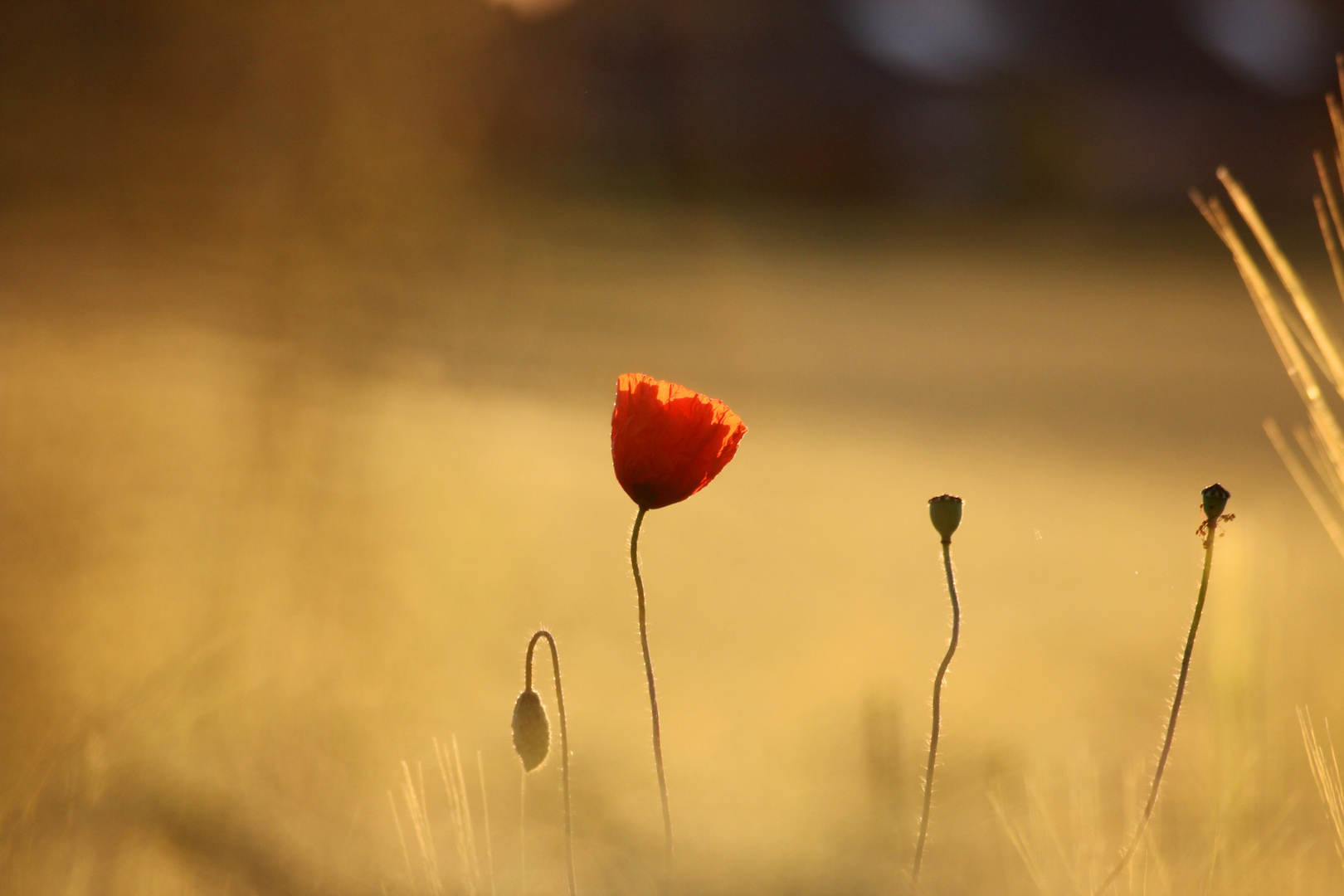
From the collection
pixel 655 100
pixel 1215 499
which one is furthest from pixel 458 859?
pixel 655 100

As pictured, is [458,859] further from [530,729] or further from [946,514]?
[946,514]

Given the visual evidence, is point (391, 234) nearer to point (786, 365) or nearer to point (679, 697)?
point (679, 697)

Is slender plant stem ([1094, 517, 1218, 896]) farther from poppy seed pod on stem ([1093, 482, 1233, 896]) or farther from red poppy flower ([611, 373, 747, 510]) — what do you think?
red poppy flower ([611, 373, 747, 510])

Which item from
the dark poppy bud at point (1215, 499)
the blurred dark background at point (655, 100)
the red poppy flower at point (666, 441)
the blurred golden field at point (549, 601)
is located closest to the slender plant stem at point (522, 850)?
the blurred golden field at point (549, 601)

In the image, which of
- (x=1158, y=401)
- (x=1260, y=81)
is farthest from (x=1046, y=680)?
(x=1260, y=81)

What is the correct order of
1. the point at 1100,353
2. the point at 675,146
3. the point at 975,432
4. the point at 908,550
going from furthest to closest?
the point at 675,146
the point at 1100,353
the point at 975,432
the point at 908,550
